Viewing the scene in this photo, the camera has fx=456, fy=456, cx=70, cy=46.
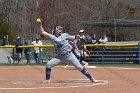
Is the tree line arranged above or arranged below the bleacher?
above

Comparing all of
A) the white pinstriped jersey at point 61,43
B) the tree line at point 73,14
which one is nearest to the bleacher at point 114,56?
the white pinstriped jersey at point 61,43

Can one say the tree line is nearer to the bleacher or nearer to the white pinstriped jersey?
the bleacher

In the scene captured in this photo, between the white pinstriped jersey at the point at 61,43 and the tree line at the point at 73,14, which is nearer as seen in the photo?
the white pinstriped jersey at the point at 61,43

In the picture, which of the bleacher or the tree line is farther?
the tree line

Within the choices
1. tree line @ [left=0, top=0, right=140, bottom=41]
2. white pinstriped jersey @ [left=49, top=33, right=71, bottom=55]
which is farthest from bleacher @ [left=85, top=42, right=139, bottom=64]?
tree line @ [left=0, top=0, right=140, bottom=41]

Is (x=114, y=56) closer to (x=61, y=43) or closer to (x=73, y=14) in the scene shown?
(x=61, y=43)

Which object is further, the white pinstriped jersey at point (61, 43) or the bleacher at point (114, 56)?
the bleacher at point (114, 56)

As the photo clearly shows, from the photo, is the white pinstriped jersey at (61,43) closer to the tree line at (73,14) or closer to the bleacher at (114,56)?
the bleacher at (114,56)

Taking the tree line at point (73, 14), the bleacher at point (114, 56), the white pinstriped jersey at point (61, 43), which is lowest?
the bleacher at point (114, 56)

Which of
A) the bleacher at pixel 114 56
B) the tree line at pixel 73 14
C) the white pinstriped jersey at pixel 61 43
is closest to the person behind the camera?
the white pinstriped jersey at pixel 61 43

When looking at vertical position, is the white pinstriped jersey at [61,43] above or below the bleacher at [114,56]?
above

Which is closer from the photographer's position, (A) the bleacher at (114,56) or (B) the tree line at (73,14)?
(A) the bleacher at (114,56)

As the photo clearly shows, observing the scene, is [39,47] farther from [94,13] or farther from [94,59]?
[94,13]

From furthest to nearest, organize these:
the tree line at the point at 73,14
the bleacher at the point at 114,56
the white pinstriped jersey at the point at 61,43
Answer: the tree line at the point at 73,14 → the bleacher at the point at 114,56 → the white pinstriped jersey at the point at 61,43
